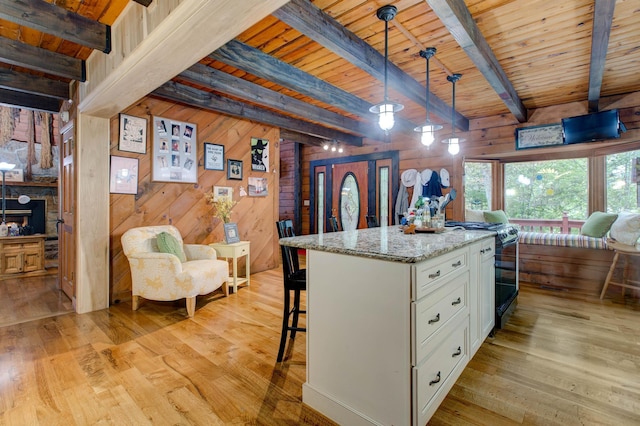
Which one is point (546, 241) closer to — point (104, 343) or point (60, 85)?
point (104, 343)

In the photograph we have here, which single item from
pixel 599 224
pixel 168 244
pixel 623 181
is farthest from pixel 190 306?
pixel 623 181

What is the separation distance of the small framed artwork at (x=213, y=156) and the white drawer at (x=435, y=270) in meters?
3.51

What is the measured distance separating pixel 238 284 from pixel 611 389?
369cm

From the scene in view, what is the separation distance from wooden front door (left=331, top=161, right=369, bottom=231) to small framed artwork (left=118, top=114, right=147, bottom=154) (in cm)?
400

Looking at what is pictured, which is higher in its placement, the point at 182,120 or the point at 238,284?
the point at 182,120

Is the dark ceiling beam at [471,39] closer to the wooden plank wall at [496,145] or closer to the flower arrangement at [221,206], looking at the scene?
the wooden plank wall at [496,145]

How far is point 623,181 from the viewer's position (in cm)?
412

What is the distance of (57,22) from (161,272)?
7.08ft

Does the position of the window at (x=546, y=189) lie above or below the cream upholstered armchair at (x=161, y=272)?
above

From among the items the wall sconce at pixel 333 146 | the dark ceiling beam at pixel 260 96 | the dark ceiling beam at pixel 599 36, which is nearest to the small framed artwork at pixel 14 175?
the dark ceiling beam at pixel 260 96

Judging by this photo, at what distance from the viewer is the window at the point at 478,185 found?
17.7ft

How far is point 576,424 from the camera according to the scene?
1578 mm

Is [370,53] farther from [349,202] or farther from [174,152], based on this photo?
[349,202]

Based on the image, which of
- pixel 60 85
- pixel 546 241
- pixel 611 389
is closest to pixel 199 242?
pixel 60 85
